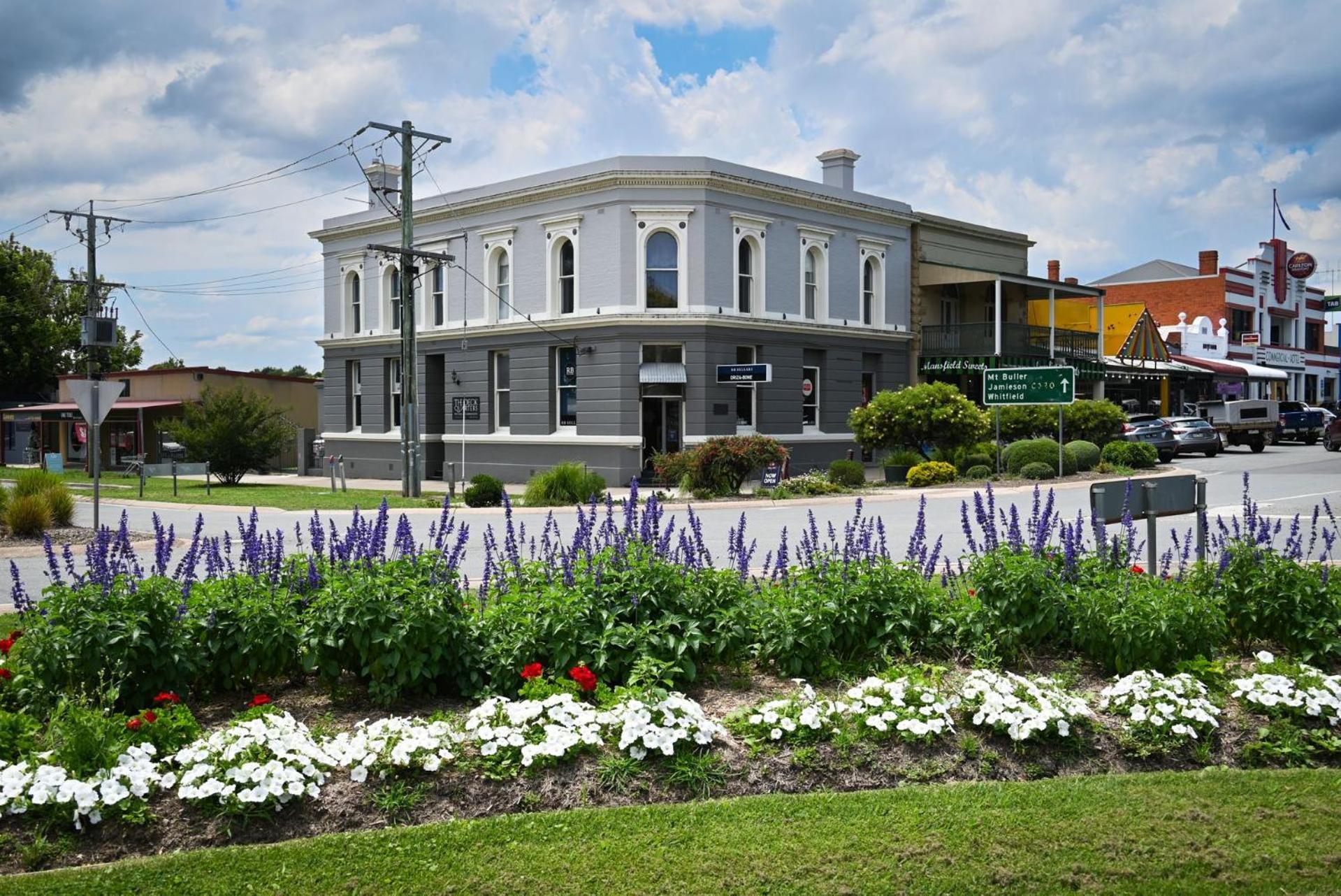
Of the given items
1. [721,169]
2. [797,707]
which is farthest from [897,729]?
[721,169]

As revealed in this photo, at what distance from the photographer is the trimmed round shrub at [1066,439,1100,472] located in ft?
105

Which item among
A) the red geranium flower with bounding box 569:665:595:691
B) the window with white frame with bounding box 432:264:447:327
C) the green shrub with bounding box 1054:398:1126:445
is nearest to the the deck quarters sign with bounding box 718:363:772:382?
the window with white frame with bounding box 432:264:447:327

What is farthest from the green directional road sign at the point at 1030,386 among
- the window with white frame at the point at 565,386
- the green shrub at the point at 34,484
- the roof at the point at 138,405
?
the roof at the point at 138,405

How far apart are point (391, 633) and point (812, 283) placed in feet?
98.5

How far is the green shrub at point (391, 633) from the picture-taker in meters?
6.09

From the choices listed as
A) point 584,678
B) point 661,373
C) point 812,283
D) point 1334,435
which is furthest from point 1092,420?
point 584,678

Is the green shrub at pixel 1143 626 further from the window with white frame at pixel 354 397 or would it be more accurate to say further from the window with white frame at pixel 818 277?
the window with white frame at pixel 354 397

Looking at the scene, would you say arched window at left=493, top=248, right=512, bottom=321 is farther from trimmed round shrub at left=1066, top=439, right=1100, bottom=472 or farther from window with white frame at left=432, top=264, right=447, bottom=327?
trimmed round shrub at left=1066, top=439, right=1100, bottom=472

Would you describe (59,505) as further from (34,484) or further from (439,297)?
(439,297)

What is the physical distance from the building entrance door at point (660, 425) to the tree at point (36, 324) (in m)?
39.4

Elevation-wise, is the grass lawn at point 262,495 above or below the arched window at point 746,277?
below

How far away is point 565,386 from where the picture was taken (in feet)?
108

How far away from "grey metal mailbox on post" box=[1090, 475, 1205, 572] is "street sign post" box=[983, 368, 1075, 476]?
20297 mm

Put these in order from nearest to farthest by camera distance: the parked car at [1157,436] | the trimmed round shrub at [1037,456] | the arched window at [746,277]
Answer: the trimmed round shrub at [1037,456] → the arched window at [746,277] → the parked car at [1157,436]
